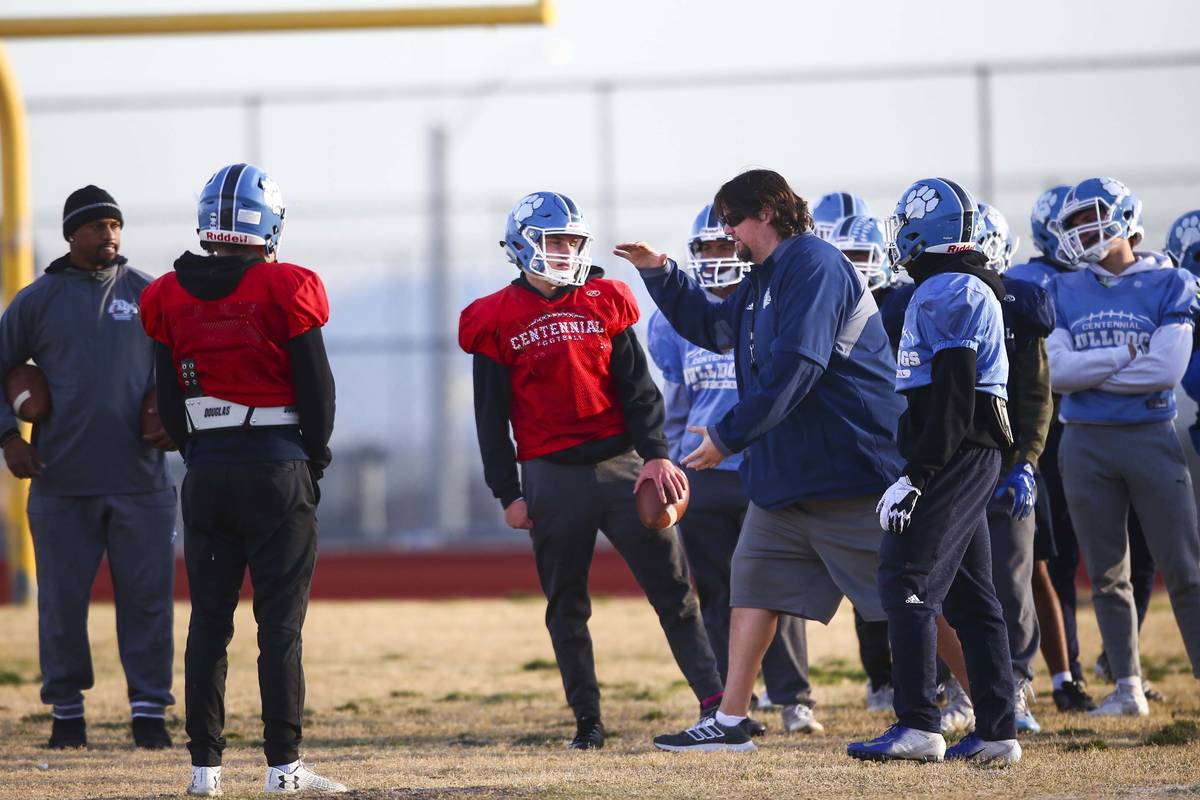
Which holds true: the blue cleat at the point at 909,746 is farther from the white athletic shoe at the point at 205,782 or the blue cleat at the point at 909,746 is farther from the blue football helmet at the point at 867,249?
the blue football helmet at the point at 867,249

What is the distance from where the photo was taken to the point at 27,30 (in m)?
12.5

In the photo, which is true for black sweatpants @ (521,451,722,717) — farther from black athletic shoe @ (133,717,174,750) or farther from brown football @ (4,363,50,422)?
brown football @ (4,363,50,422)

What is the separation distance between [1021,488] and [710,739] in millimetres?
1514

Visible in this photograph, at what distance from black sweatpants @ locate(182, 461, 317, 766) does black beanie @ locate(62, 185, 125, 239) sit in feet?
6.52

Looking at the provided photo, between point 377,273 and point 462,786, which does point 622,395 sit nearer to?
point 462,786

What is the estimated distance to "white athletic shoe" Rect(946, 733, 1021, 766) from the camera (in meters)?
5.55

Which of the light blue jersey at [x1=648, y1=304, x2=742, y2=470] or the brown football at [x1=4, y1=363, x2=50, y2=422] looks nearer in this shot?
the brown football at [x1=4, y1=363, x2=50, y2=422]

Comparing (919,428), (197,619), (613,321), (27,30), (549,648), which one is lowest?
(549,648)

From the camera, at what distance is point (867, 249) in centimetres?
743

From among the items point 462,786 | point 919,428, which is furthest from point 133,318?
point 919,428

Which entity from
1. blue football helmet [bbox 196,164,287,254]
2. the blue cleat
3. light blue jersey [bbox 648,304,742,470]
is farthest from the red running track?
blue football helmet [bbox 196,164,287,254]

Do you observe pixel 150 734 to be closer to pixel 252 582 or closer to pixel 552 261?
pixel 252 582

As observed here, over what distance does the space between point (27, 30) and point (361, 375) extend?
6800mm

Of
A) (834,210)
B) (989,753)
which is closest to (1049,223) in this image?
(834,210)
